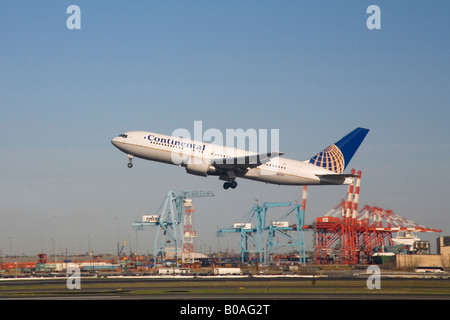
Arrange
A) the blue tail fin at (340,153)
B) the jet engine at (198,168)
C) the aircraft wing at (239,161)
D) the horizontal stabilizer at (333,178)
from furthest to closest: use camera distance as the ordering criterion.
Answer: the blue tail fin at (340,153), the horizontal stabilizer at (333,178), the aircraft wing at (239,161), the jet engine at (198,168)

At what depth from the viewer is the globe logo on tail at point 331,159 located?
300ft

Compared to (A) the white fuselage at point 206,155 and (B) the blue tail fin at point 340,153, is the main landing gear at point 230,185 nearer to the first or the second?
(A) the white fuselage at point 206,155

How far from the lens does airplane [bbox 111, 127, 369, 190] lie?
80500mm

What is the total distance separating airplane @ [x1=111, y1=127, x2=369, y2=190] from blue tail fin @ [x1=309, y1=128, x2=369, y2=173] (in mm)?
1283

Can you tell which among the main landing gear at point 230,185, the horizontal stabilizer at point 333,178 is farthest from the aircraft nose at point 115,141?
the horizontal stabilizer at point 333,178

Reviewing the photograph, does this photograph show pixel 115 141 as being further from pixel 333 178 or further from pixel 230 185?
pixel 333 178

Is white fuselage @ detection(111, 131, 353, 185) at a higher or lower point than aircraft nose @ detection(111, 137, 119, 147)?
lower

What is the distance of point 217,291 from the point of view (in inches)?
2566

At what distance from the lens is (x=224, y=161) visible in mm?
81438

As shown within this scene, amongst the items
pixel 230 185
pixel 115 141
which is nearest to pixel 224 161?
pixel 230 185

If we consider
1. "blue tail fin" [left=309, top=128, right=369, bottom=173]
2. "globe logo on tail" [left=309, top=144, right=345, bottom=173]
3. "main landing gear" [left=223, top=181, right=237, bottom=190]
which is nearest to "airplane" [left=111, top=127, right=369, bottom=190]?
"main landing gear" [left=223, top=181, right=237, bottom=190]

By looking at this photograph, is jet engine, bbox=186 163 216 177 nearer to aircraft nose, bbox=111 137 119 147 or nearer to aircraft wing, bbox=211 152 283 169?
aircraft wing, bbox=211 152 283 169
